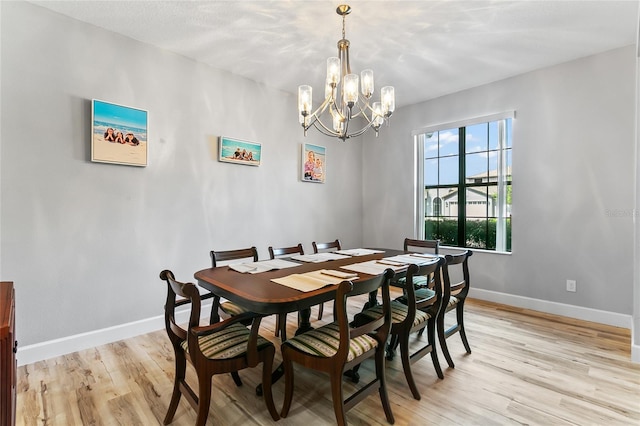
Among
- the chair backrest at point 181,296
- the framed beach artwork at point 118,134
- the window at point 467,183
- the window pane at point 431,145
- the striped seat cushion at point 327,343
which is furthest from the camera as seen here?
the window pane at point 431,145

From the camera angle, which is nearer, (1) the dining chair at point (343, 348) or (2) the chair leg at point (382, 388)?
(1) the dining chair at point (343, 348)

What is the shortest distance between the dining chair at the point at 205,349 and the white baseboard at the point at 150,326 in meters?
1.42

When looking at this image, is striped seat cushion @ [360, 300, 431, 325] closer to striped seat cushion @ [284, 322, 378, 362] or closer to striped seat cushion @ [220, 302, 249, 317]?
striped seat cushion @ [284, 322, 378, 362]

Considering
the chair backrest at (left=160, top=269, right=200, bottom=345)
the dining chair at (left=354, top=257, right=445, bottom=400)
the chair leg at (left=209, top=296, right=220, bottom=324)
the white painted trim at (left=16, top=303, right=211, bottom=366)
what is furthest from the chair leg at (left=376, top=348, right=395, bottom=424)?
the white painted trim at (left=16, top=303, right=211, bottom=366)

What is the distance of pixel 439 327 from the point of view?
2225mm

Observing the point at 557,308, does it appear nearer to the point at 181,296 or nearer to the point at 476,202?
the point at 476,202

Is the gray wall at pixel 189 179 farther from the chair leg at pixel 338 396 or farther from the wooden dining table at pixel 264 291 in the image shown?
the chair leg at pixel 338 396

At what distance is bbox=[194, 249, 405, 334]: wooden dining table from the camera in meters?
1.43

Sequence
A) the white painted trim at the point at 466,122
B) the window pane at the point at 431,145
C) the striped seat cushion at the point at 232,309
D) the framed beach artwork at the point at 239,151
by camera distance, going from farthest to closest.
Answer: the window pane at the point at 431,145, the white painted trim at the point at 466,122, the framed beach artwork at the point at 239,151, the striped seat cushion at the point at 232,309

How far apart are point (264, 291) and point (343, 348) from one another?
19.3 inches

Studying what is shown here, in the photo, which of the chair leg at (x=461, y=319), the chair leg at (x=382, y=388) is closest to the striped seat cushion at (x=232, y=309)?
the chair leg at (x=382, y=388)

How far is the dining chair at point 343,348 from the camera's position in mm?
1428

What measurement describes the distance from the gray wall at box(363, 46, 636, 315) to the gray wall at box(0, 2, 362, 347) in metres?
2.87

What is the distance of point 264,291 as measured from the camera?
1586 mm
